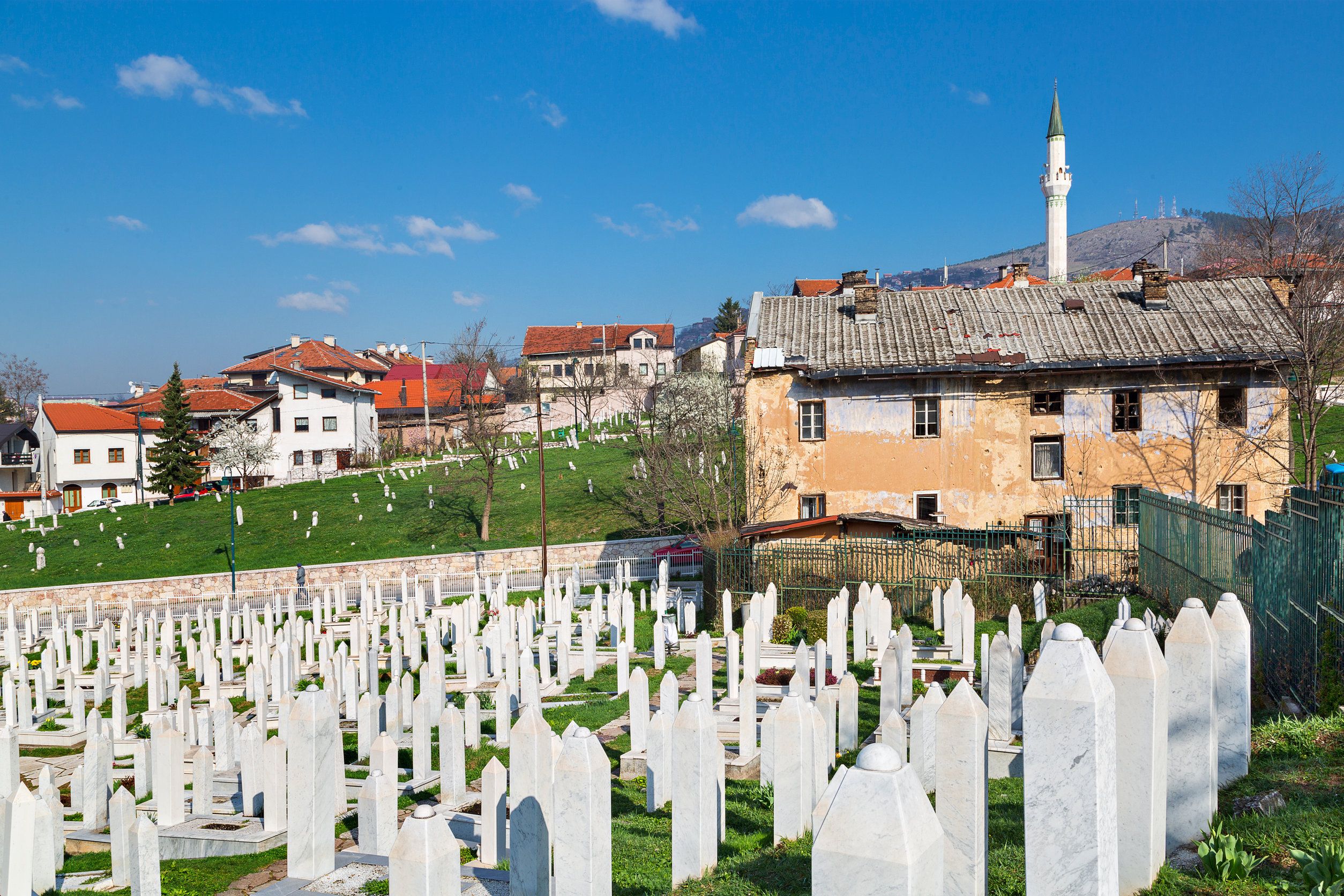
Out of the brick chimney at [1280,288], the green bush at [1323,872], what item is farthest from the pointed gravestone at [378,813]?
the brick chimney at [1280,288]

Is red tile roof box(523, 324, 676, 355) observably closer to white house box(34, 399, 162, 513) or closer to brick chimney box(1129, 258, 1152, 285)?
white house box(34, 399, 162, 513)

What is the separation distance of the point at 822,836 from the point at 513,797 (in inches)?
144

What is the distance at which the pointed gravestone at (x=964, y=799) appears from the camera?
3.61 m

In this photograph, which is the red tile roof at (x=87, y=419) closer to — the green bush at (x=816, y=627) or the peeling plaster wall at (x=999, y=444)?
the peeling plaster wall at (x=999, y=444)

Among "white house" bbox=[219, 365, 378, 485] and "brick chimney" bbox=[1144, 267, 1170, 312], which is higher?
"brick chimney" bbox=[1144, 267, 1170, 312]

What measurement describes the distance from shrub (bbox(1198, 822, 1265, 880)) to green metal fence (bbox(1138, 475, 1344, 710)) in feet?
13.8

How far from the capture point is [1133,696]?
3676 mm

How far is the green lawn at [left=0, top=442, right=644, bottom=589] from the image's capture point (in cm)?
3625

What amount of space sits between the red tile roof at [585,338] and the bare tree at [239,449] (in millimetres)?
37966

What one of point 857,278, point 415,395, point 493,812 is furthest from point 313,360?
point 493,812

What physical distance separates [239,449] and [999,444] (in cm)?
4375

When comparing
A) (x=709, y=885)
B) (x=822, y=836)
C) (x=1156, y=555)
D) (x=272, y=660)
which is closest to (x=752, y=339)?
(x=1156, y=555)

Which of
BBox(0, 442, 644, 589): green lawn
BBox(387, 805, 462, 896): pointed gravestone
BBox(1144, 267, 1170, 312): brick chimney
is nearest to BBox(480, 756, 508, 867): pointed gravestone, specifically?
BBox(387, 805, 462, 896): pointed gravestone

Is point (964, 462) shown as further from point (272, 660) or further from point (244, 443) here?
point (244, 443)
